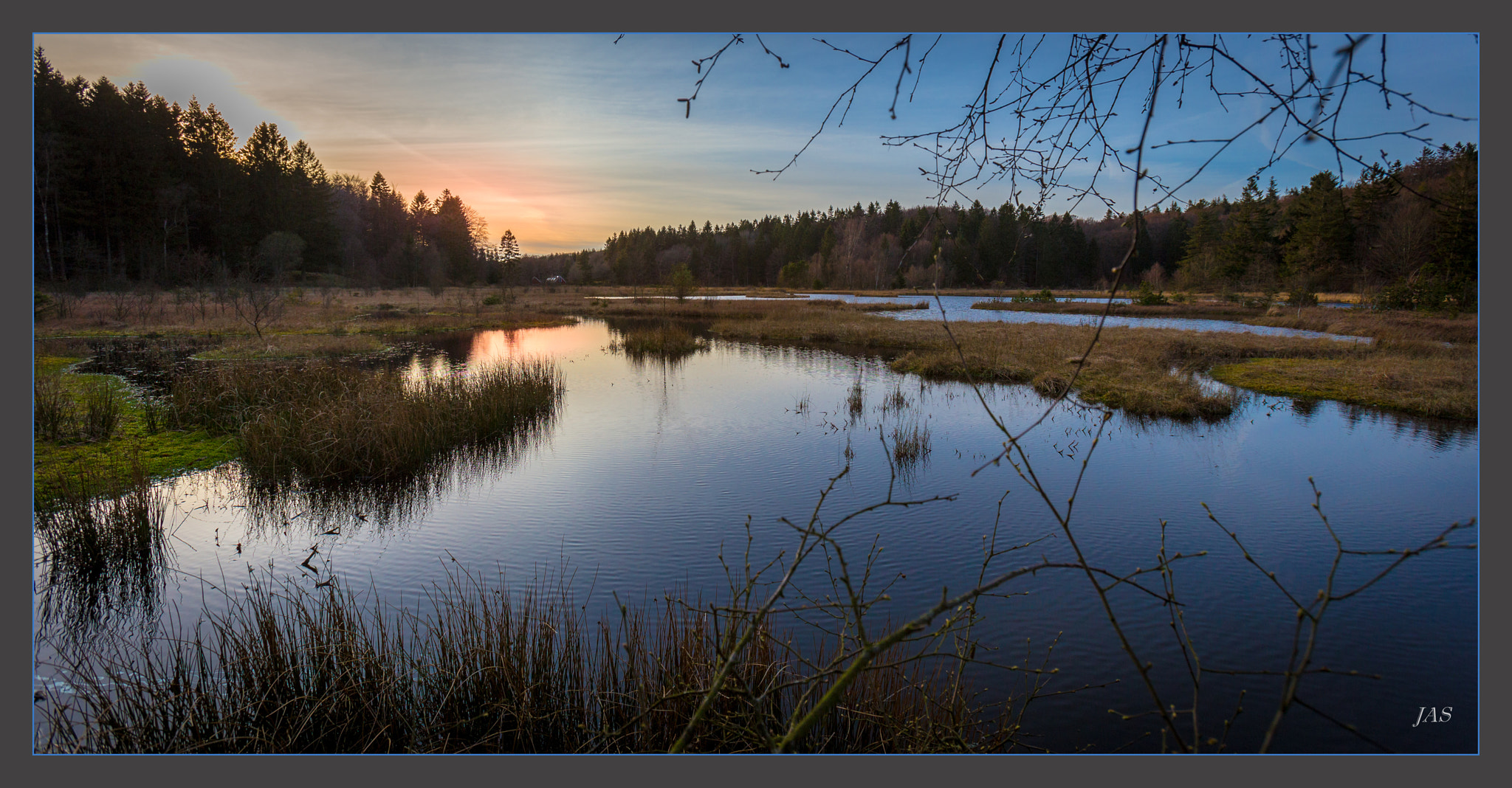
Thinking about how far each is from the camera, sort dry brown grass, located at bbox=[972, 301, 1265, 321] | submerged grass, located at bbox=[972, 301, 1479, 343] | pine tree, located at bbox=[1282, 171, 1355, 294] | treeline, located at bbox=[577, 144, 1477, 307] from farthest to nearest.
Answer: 1. dry brown grass, located at bbox=[972, 301, 1265, 321]
2. submerged grass, located at bbox=[972, 301, 1479, 343]
3. pine tree, located at bbox=[1282, 171, 1355, 294]
4. treeline, located at bbox=[577, 144, 1477, 307]

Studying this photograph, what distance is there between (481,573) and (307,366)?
30.5 ft

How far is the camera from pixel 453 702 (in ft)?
10.8

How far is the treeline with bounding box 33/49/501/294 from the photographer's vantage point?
72.8 ft

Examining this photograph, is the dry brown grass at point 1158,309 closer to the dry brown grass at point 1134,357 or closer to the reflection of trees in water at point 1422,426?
the dry brown grass at point 1134,357

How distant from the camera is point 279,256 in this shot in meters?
33.4

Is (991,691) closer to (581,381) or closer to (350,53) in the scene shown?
(350,53)

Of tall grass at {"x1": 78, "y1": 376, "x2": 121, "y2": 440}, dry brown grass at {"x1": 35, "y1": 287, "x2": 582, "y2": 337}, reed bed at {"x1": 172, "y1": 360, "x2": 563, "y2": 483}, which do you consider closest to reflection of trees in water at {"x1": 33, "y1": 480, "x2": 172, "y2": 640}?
reed bed at {"x1": 172, "y1": 360, "x2": 563, "y2": 483}

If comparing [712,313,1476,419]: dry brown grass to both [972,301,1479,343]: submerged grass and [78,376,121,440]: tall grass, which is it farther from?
[78,376,121,440]: tall grass

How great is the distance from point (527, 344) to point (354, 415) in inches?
552

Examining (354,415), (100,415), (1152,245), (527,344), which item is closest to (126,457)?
(100,415)

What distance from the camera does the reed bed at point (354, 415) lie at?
7812 mm

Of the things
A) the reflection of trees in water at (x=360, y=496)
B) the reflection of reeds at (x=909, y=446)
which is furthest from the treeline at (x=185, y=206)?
the reflection of reeds at (x=909, y=446)

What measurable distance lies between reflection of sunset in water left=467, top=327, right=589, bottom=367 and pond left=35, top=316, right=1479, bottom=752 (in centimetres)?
767

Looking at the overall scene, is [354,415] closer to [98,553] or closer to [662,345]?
[98,553]
